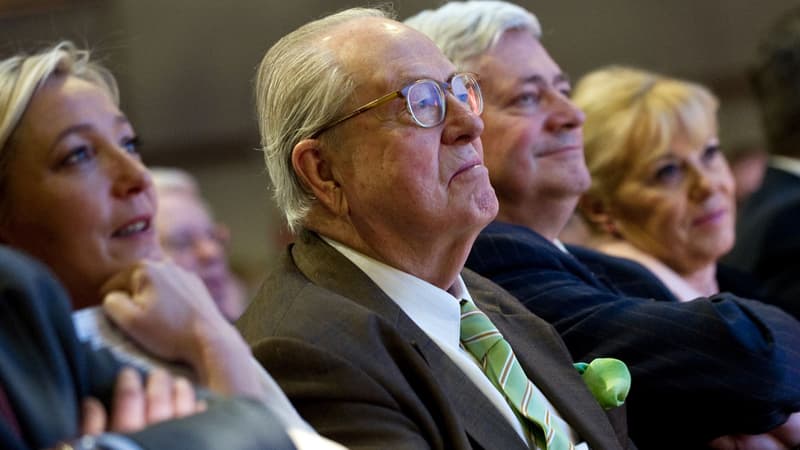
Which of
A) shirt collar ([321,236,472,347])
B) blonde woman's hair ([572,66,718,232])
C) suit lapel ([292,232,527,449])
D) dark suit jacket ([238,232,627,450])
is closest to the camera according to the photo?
dark suit jacket ([238,232,627,450])

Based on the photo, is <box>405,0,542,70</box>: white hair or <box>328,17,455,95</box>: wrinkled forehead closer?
<box>328,17,455,95</box>: wrinkled forehead

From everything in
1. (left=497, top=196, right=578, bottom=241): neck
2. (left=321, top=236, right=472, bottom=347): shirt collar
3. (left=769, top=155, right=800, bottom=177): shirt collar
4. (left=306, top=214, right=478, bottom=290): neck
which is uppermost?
(left=306, top=214, right=478, bottom=290): neck

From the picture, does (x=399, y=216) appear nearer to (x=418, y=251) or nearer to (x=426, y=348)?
(x=418, y=251)

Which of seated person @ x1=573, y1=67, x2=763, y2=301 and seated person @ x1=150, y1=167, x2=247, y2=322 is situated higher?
seated person @ x1=573, y1=67, x2=763, y2=301

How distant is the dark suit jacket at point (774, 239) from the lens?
429cm

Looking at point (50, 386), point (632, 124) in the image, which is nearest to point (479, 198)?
point (50, 386)

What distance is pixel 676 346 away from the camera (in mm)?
2787

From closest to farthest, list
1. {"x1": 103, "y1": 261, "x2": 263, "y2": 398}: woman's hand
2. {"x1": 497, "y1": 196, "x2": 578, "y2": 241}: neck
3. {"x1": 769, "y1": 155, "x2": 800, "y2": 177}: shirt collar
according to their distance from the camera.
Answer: {"x1": 103, "y1": 261, "x2": 263, "y2": 398}: woman's hand, {"x1": 497, "y1": 196, "x2": 578, "y2": 241}: neck, {"x1": 769, "y1": 155, "x2": 800, "y2": 177}: shirt collar

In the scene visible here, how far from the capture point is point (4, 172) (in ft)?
7.77

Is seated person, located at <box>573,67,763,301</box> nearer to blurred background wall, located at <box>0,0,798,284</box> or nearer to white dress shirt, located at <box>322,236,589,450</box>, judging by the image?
white dress shirt, located at <box>322,236,589,450</box>

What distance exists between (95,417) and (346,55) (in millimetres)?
1132

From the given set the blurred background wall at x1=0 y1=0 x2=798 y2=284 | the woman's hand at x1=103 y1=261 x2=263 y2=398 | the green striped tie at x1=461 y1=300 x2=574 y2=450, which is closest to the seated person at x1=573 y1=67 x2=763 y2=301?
the green striped tie at x1=461 y1=300 x2=574 y2=450

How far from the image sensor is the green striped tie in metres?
2.36

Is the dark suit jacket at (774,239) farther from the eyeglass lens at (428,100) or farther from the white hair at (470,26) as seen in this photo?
the eyeglass lens at (428,100)
